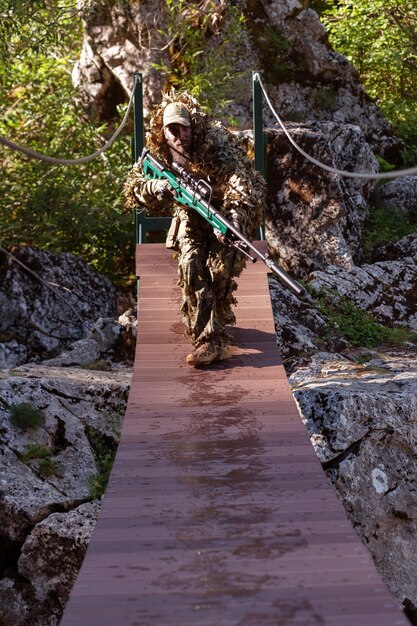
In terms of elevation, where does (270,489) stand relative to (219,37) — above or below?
below

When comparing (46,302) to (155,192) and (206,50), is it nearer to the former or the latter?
(206,50)

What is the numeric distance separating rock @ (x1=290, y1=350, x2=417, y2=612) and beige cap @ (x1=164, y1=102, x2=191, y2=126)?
8.15ft

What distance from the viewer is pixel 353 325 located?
11070mm

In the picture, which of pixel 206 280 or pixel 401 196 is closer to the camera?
pixel 206 280

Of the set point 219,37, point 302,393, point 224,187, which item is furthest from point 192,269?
point 219,37

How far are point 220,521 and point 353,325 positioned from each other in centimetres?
619

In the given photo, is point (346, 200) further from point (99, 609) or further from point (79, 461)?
point (99, 609)

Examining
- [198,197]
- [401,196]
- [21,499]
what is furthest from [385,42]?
[21,499]

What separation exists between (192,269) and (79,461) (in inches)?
72.3

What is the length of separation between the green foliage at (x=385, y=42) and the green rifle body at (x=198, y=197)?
8.41m

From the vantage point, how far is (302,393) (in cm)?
857

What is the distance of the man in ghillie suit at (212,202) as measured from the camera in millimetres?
8023

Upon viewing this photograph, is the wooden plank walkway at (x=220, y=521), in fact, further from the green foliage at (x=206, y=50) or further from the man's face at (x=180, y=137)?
the green foliage at (x=206, y=50)

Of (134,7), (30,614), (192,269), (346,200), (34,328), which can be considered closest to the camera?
(30,614)
